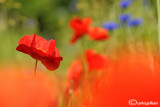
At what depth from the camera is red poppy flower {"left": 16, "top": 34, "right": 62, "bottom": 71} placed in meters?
0.44

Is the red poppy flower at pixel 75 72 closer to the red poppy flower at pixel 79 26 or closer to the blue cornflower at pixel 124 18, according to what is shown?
the red poppy flower at pixel 79 26

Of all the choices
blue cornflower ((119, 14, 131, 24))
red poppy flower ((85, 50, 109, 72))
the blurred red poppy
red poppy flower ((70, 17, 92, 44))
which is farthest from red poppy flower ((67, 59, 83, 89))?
blue cornflower ((119, 14, 131, 24))

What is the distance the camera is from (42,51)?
0.47m

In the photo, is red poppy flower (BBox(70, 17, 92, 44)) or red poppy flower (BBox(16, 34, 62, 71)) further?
red poppy flower (BBox(70, 17, 92, 44))

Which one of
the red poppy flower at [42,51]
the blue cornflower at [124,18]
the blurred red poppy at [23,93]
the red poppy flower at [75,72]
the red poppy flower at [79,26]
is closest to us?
the blurred red poppy at [23,93]

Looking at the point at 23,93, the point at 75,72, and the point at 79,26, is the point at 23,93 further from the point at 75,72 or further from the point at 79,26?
the point at 79,26

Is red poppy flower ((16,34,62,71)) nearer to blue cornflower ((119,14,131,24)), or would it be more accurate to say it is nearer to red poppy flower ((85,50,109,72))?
red poppy flower ((85,50,109,72))

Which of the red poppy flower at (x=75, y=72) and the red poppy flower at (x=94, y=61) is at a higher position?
the red poppy flower at (x=94, y=61)

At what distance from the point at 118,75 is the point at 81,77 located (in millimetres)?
559

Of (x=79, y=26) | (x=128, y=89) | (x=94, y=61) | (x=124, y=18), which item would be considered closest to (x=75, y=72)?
(x=94, y=61)

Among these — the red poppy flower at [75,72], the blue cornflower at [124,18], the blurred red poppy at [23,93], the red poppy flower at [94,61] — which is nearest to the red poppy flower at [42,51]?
the blurred red poppy at [23,93]

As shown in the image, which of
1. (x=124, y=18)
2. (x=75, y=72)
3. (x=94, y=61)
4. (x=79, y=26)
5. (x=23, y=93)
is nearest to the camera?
(x=23, y=93)

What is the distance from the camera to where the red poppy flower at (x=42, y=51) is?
438mm

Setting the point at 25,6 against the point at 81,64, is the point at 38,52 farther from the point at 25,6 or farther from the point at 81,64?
the point at 25,6
